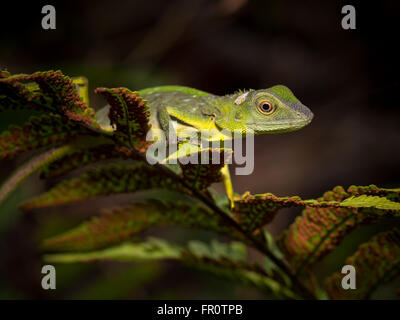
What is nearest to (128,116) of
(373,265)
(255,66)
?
(373,265)

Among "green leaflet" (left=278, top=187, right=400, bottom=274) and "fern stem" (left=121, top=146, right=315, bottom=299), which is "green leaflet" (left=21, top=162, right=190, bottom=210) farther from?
"green leaflet" (left=278, top=187, right=400, bottom=274)

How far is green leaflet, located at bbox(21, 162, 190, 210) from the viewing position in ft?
6.29

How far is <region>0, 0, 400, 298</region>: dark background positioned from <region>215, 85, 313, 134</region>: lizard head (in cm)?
335

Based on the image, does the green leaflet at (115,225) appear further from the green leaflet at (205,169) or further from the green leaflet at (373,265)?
the green leaflet at (373,265)

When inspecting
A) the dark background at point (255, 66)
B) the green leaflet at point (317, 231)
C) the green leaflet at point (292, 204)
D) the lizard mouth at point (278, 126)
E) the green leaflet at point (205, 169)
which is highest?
the dark background at point (255, 66)

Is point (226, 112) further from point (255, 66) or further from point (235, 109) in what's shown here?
point (255, 66)

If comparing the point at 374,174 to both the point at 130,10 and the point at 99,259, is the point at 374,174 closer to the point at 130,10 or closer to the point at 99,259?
the point at 99,259

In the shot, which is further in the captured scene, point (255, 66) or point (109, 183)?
point (255, 66)

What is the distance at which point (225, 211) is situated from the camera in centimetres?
188

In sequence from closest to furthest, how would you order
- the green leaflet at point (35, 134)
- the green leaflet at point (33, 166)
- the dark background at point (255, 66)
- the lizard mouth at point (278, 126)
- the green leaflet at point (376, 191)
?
the green leaflet at point (376, 191) → the green leaflet at point (35, 134) → the green leaflet at point (33, 166) → the lizard mouth at point (278, 126) → the dark background at point (255, 66)

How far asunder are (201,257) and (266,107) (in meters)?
1.09

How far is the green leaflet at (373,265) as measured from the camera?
1796 millimetres

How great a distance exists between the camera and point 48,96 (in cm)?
148

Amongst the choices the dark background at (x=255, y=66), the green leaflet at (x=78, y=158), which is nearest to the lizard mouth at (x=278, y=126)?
the green leaflet at (x=78, y=158)
